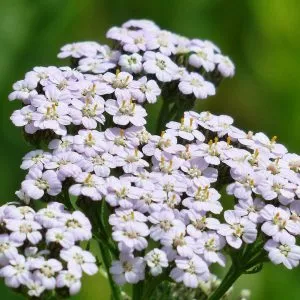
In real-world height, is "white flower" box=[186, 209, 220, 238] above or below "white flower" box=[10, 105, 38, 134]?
below

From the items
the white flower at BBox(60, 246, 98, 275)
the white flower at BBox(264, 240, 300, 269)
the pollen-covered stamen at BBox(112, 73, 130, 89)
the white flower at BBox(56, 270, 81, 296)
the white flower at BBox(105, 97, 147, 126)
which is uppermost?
the pollen-covered stamen at BBox(112, 73, 130, 89)

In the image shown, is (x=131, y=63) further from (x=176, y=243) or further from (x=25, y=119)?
(x=176, y=243)

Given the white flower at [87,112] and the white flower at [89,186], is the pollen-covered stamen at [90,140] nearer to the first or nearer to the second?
the white flower at [87,112]

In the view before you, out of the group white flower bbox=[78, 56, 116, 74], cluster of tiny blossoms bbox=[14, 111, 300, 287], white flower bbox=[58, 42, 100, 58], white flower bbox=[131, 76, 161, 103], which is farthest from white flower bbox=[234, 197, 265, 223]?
white flower bbox=[58, 42, 100, 58]

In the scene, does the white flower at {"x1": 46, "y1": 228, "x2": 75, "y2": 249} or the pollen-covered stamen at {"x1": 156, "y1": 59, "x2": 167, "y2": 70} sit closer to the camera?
the white flower at {"x1": 46, "y1": 228, "x2": 75, "y2": 249}

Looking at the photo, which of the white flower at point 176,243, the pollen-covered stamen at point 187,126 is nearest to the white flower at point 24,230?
the white flower at point 176,243

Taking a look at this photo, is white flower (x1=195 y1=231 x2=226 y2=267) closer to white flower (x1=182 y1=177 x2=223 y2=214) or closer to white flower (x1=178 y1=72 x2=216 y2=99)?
white flower (x1=182 y1=177 x2=223 y2=214)

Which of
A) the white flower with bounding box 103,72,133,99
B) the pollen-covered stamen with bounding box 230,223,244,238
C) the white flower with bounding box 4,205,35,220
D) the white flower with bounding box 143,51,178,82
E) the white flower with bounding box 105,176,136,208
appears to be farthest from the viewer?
the white flower with bounding box 143,51,178,82

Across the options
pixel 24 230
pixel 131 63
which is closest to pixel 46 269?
pixel 24 230
